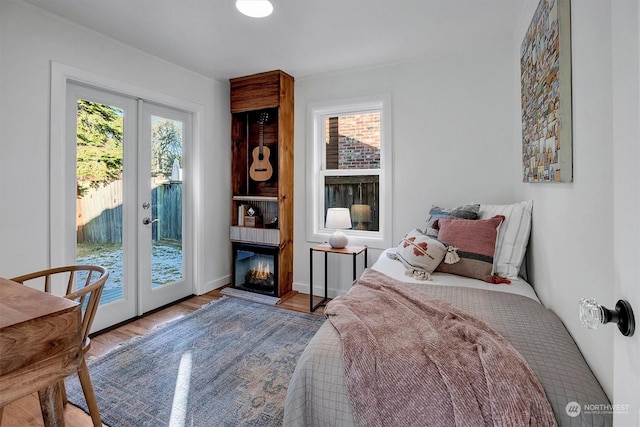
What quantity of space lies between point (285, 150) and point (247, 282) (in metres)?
1.70

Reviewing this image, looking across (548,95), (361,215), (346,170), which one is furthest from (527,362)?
(346,170)

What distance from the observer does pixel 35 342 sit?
0.88 metres

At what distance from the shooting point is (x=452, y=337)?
1.13 m

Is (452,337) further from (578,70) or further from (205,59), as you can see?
(205,59)

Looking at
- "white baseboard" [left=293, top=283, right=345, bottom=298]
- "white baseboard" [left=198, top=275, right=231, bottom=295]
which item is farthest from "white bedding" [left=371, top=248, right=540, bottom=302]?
"white baseboard" [left=198, top=275, right=231, bottom=295]

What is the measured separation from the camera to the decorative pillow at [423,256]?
6.66 feet

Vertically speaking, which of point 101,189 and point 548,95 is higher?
point 548,95

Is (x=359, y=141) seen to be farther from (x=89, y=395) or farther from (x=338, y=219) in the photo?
(x=89, y=395)

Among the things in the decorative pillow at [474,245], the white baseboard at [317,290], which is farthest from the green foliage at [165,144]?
the decorative pillow at [474,245]

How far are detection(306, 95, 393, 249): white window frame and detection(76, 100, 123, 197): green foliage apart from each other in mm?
1882

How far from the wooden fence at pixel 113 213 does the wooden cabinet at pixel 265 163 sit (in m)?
0.73

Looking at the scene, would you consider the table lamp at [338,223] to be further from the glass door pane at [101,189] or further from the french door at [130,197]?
the glass door pane at [101,189]

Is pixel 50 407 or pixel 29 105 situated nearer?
pixel 50 407

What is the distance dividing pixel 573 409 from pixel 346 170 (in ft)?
9.31
